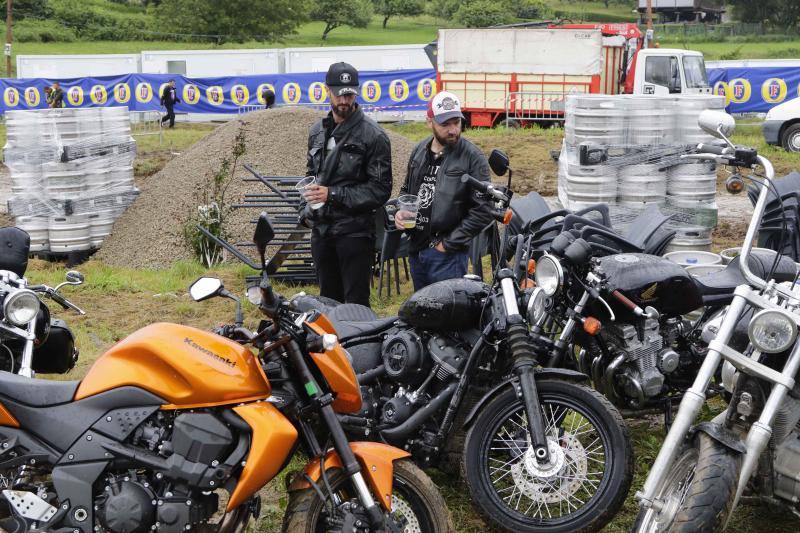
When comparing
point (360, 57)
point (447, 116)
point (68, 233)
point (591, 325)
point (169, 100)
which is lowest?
point (68, 233)

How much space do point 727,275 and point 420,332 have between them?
1.92 metres

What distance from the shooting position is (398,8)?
6725 centimetres

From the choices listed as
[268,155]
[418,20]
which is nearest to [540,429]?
[268,155]

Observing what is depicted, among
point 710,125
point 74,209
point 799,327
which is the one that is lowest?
point 74,209

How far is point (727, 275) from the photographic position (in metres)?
5.28

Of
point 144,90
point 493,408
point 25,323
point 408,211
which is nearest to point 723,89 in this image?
point 144,90

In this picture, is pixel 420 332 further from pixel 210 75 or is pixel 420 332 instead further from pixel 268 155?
pixel 210 75

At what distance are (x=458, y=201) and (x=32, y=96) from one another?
76.4 feet

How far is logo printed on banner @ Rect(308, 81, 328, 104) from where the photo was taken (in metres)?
25.9

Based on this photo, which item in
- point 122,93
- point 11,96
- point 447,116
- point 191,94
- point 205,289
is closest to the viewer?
point 205,289

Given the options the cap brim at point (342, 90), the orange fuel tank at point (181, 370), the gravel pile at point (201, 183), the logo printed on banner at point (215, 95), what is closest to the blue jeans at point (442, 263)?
the cap brim at point (342, 90)

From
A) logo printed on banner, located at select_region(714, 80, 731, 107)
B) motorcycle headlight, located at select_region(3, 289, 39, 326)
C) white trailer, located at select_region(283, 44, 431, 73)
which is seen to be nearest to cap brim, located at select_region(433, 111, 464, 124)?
motorcycle headlight, located at select_region(3, 289, 39, 326)

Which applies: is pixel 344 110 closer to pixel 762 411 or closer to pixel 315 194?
pixel 315 194

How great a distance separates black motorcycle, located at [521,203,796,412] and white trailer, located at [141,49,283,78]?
26100 millimetres
